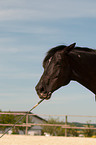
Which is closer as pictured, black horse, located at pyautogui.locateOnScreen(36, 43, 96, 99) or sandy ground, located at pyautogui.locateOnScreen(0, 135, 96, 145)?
black horse, located at pyautogui.locateOnScreen(36, 43, 96, 99)

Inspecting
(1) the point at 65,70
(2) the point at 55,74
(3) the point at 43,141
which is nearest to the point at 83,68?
(1) the point at 65,70

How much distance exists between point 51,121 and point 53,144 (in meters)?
17.2

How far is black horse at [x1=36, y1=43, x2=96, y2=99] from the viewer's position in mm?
4266

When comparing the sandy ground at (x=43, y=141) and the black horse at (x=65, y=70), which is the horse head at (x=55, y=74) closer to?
the black horse at (x=65, y=70)

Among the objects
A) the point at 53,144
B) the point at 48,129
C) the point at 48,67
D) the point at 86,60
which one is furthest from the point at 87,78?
the point at 48,129

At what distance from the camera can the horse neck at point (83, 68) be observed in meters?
4.32

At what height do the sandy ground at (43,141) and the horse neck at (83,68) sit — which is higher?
the horse neck at (83,68)

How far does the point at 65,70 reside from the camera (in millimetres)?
4285

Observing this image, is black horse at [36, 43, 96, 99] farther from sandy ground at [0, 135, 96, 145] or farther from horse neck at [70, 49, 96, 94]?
sandy ground at [0, 135, 96, 145]

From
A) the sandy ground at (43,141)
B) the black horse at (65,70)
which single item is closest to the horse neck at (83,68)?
the black horse at (65,70)

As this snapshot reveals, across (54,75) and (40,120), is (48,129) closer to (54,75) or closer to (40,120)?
(54,75)

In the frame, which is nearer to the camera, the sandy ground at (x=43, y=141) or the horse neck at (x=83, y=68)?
the horse neck at (x=83, y=68)

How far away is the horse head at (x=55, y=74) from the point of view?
14.0ft

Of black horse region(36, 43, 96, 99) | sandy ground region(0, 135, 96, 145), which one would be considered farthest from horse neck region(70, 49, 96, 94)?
sandy ground region(0, 135, 96, 145)
